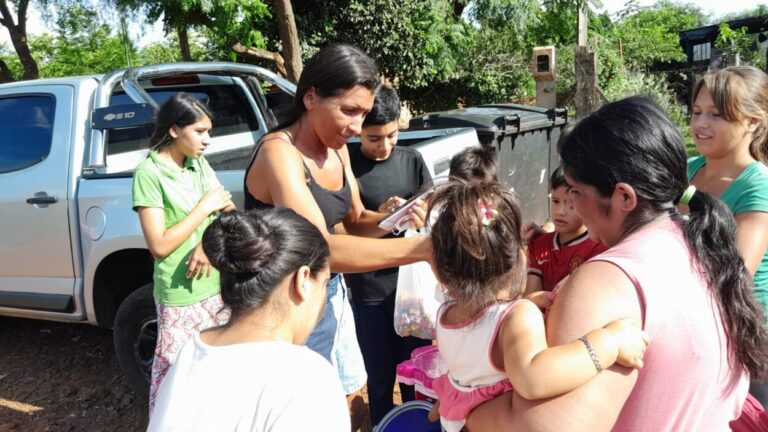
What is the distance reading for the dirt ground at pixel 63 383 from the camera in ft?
12.8

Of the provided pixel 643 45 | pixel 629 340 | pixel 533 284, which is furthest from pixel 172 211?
pixel 643 45

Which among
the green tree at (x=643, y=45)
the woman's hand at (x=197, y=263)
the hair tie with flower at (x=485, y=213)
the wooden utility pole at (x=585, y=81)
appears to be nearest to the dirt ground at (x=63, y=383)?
the woman's hand at (x=197, y=263)

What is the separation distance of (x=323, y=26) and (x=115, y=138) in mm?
7960

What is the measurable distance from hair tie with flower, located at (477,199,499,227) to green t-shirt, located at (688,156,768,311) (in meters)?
1.01

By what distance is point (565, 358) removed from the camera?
1.32 meters

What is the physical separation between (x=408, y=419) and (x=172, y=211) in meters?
1.42

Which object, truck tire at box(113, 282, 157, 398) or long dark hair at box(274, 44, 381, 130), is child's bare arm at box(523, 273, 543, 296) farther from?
truck tire at box(113, 282, 157, 398)

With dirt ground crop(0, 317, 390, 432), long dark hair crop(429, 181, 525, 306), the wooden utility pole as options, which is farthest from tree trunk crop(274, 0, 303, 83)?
long dark hair crop(429, 181, 525, 306)

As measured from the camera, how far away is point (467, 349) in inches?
68.5

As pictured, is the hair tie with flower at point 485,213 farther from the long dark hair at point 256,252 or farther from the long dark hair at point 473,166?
the long dark hair at point 473,166

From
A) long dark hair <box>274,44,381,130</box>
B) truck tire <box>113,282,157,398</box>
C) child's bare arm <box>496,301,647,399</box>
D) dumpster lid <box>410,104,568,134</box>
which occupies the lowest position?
truck tire <box>113,282,157,398</box>

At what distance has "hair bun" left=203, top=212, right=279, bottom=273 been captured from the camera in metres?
1.59

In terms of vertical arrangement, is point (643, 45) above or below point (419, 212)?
above

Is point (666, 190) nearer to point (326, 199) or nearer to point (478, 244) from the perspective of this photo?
point (478, 244)
